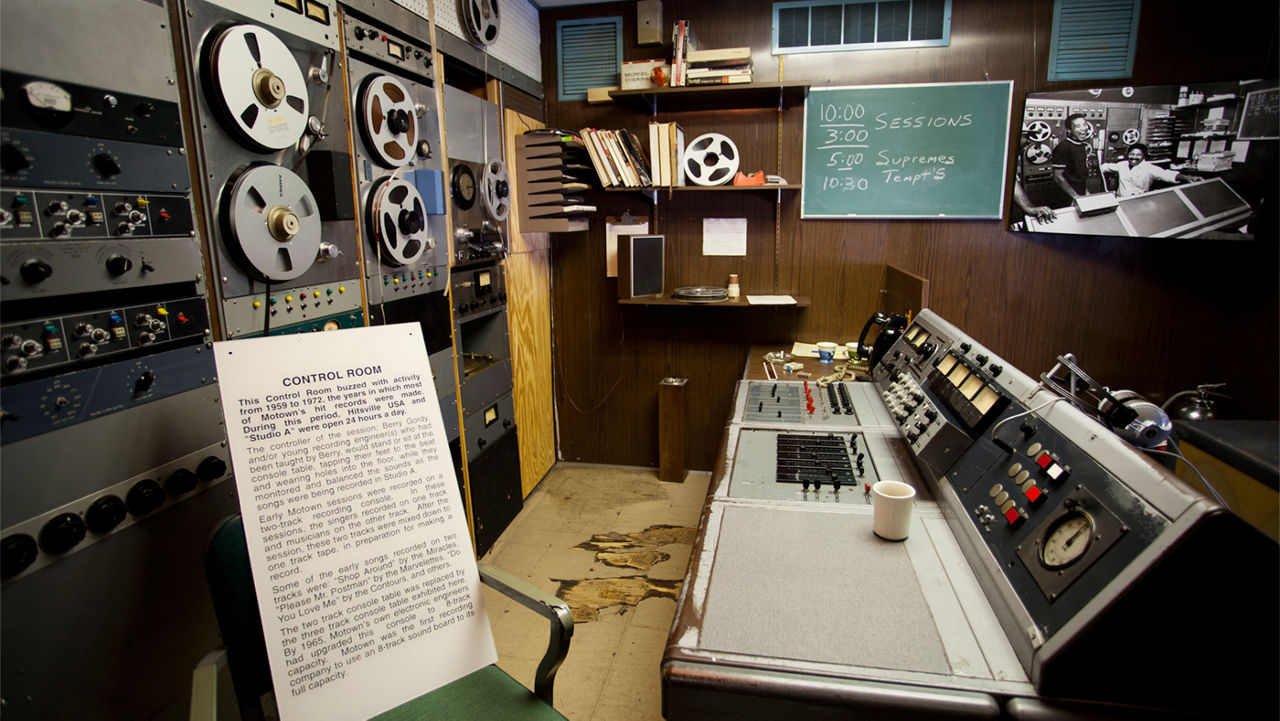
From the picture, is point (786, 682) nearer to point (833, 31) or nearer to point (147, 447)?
point (147, 447)

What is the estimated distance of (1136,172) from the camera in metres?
3.16

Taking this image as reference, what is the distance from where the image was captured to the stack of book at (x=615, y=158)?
3469mm

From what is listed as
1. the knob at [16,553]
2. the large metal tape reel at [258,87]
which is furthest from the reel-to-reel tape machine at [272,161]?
the knob at [16,553]

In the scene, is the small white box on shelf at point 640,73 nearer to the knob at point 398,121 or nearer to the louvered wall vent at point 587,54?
the louvered wall vent at point 587,54

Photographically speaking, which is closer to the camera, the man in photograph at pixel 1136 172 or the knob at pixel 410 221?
the knob at pixel 410 221

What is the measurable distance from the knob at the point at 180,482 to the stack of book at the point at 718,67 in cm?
283

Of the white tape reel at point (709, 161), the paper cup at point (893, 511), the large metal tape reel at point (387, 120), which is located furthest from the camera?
the white tape reel at point (709, 161)

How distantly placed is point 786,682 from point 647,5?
3.45 meters

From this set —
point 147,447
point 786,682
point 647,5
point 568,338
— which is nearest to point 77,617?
point 147,447

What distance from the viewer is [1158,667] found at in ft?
3.15

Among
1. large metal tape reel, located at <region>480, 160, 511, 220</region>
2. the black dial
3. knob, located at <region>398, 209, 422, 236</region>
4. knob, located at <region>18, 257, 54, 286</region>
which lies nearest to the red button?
knob, located at <region>18, 257, 54, 286</region>

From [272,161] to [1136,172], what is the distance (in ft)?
12.3

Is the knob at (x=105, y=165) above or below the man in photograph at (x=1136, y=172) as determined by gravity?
below

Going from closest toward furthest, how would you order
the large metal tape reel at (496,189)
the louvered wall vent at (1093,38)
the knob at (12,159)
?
the knob at (12,159) < the large metal tape reel at (496,189) < the louvered wall vent at (1093,38)
